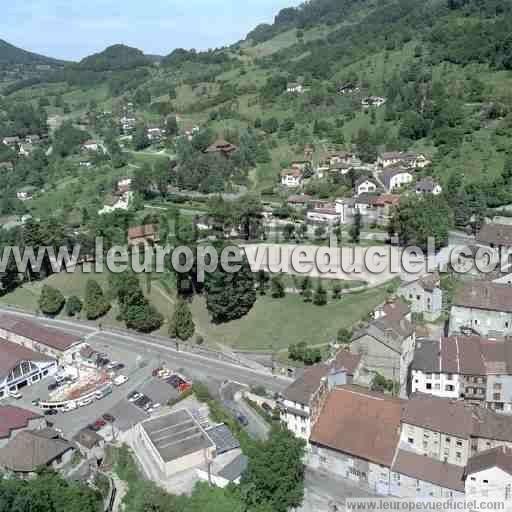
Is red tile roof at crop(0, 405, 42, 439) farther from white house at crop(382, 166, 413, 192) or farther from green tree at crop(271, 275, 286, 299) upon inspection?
white house at crop(382, 166, 413, 192)

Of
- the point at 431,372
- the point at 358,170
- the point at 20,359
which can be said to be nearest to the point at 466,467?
the point at 431,372

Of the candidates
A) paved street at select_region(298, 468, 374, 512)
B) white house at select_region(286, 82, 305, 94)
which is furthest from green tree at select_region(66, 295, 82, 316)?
white house at select_region(286, 82, 305, 94)

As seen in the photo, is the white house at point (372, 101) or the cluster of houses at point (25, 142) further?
the cluster of houses at point (25, 142)

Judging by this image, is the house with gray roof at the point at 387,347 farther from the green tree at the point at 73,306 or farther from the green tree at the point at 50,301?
the green tree at the point at 50,301

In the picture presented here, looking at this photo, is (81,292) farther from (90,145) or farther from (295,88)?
(295,88)

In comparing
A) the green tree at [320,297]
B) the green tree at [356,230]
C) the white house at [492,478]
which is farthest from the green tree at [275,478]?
the green tree at [356,230]
